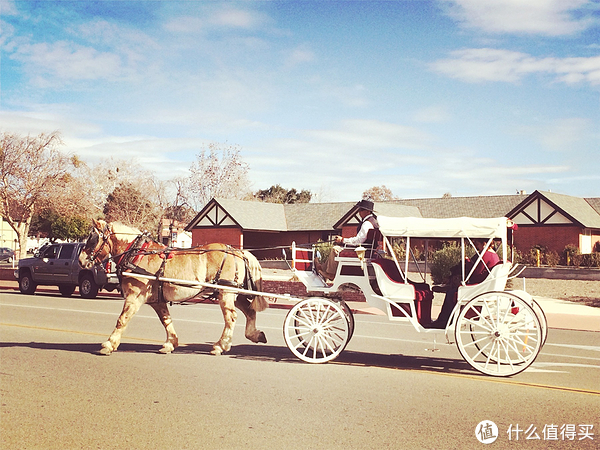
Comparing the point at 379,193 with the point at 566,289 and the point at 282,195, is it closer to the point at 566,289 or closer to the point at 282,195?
the point at 282,195

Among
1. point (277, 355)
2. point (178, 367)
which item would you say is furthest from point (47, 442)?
point (277, 355)

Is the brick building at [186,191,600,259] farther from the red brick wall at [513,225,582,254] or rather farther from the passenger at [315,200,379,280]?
the passenger at [315,200,379,280]

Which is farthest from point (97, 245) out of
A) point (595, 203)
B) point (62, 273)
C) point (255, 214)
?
point (595, 203)

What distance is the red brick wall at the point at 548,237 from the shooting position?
135 feet

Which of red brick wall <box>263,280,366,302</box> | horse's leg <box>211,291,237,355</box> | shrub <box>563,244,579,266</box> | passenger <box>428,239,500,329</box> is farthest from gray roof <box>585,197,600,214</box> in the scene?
horse's leg <box>211,291,237,355</box>

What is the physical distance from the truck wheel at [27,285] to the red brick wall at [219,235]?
26.7 metres

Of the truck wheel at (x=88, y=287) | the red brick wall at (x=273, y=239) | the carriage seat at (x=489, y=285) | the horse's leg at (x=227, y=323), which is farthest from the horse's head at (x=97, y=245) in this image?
the red brick wall at (x=273, y=239)

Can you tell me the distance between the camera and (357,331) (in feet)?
44.9

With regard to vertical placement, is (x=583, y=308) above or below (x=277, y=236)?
below

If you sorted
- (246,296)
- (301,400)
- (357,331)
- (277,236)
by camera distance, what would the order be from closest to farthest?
(301,400) < (246,296) < (357,331) < (277,236)

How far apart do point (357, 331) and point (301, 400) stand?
6.83m

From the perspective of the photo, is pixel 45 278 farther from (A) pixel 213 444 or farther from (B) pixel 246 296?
(A) pixel 213 444

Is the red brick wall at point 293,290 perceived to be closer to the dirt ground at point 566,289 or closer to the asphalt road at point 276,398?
the dirt ground at point 566,289

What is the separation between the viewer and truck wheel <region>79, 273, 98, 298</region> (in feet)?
74.2
